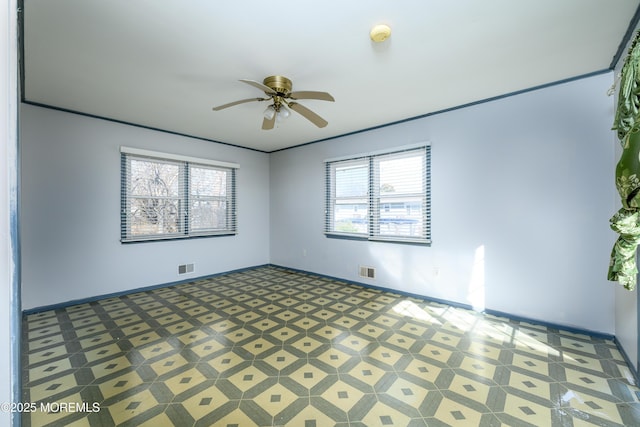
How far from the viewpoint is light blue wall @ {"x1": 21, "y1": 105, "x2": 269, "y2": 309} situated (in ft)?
11.1

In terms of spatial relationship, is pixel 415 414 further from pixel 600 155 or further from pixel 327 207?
pixel 327 207

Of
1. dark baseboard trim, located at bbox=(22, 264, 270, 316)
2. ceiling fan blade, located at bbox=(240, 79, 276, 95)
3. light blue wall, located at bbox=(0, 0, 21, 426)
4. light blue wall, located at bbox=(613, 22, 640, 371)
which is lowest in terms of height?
dark baseboard trim, located at bbox=(22, 264, 270, 316)

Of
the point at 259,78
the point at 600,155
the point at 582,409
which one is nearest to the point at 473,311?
the point at 582,409

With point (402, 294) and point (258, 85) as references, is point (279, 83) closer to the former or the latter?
point (258, 85)

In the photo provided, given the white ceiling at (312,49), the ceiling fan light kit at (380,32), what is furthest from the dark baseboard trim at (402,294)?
the ceiling fan light kit at (380,32)

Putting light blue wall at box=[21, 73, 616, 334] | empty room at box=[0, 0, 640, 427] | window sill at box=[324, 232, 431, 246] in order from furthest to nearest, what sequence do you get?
window sill at box=[324, 232, 431, 246]
light blue wall at box=[21, 73, 616, 334]
empty room at box=[0, 0, 640, 427]

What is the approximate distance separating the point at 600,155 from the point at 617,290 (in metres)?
1.29

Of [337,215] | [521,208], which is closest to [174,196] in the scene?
[337,215]

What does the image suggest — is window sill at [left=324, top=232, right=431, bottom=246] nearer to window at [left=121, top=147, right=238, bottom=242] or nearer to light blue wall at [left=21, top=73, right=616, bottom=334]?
light blue wall at [left=21, top=73, right=616, bottom=334]

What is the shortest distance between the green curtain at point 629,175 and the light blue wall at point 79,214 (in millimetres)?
5242

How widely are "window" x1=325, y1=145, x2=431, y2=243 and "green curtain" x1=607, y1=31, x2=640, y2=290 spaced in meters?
1.98

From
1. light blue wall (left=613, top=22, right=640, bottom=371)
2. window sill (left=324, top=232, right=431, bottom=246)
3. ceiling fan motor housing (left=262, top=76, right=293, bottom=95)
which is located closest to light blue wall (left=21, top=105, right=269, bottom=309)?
window sill (left=324, top=232, right=431, bottom=246)

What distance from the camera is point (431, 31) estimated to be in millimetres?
2059

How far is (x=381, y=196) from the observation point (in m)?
4.31
